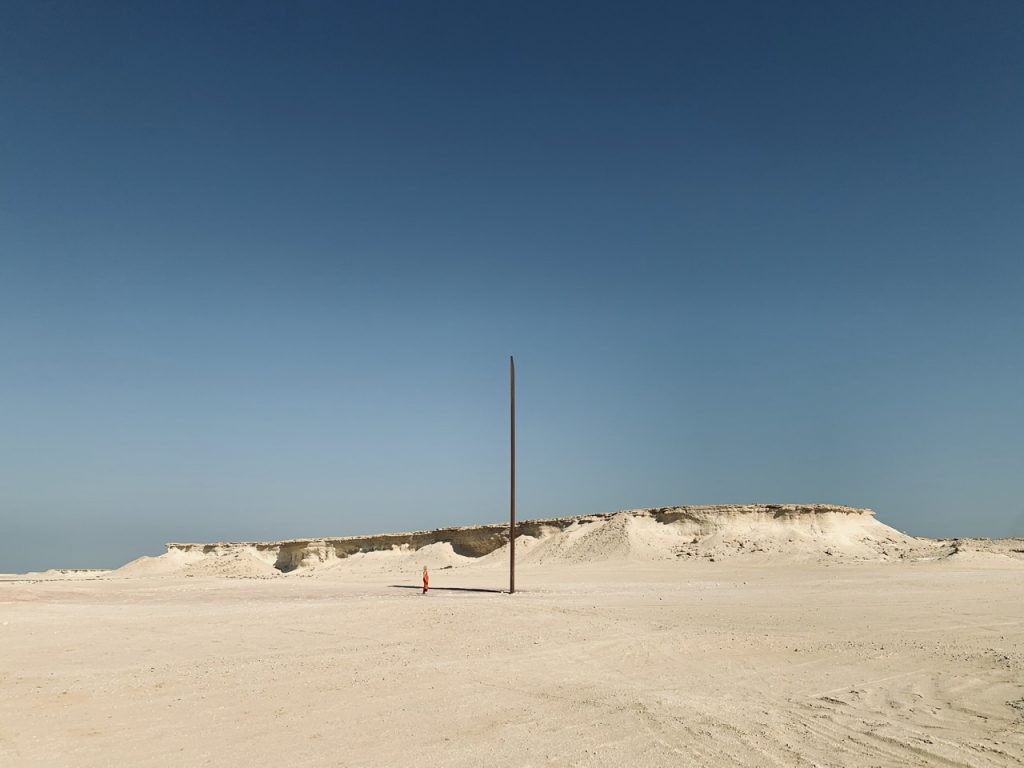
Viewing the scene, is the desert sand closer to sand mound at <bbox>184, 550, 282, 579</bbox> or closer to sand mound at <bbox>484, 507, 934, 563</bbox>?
sand mound at <bbox>484, 507, 934, 563</bbox>

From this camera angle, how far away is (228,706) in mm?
9211

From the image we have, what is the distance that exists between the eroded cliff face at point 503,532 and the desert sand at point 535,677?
15739 millimetres

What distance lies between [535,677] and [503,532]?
41.5m

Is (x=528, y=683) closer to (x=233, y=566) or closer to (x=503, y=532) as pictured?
(x=503, y=532)

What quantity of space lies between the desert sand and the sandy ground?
0.16ft

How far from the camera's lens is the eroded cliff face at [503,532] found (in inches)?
1665

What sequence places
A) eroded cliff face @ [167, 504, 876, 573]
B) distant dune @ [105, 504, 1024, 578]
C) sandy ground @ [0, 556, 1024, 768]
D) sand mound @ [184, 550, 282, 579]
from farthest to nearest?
1. sand mound @ [184, 550, 282, 579]
2. eroded cliff face @ [167, 504, 876, 573]
3. distant dune @ [105, 504, 1024, 578]
4. sandy ground @ [0, 556, 1024, 768]

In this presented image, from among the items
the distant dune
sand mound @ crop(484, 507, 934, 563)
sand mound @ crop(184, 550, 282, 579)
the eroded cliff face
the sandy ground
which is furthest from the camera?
sand mound @ crop(184, 550, 282, 579)

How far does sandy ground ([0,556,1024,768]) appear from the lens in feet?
23.6

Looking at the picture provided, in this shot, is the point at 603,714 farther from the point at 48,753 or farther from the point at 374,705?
the point at 48,753

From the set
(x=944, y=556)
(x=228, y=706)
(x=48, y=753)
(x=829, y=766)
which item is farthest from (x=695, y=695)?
(x=944, y=556)

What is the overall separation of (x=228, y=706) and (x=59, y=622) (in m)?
13.0

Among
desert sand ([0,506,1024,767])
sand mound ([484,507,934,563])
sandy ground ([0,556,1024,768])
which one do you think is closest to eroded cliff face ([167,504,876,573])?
sand mound ([484,507,934,563])

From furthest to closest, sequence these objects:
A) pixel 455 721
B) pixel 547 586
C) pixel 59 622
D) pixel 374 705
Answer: pixel 547 586 → pixel 59 622 → pixel 374 705 → pixel 455 721
